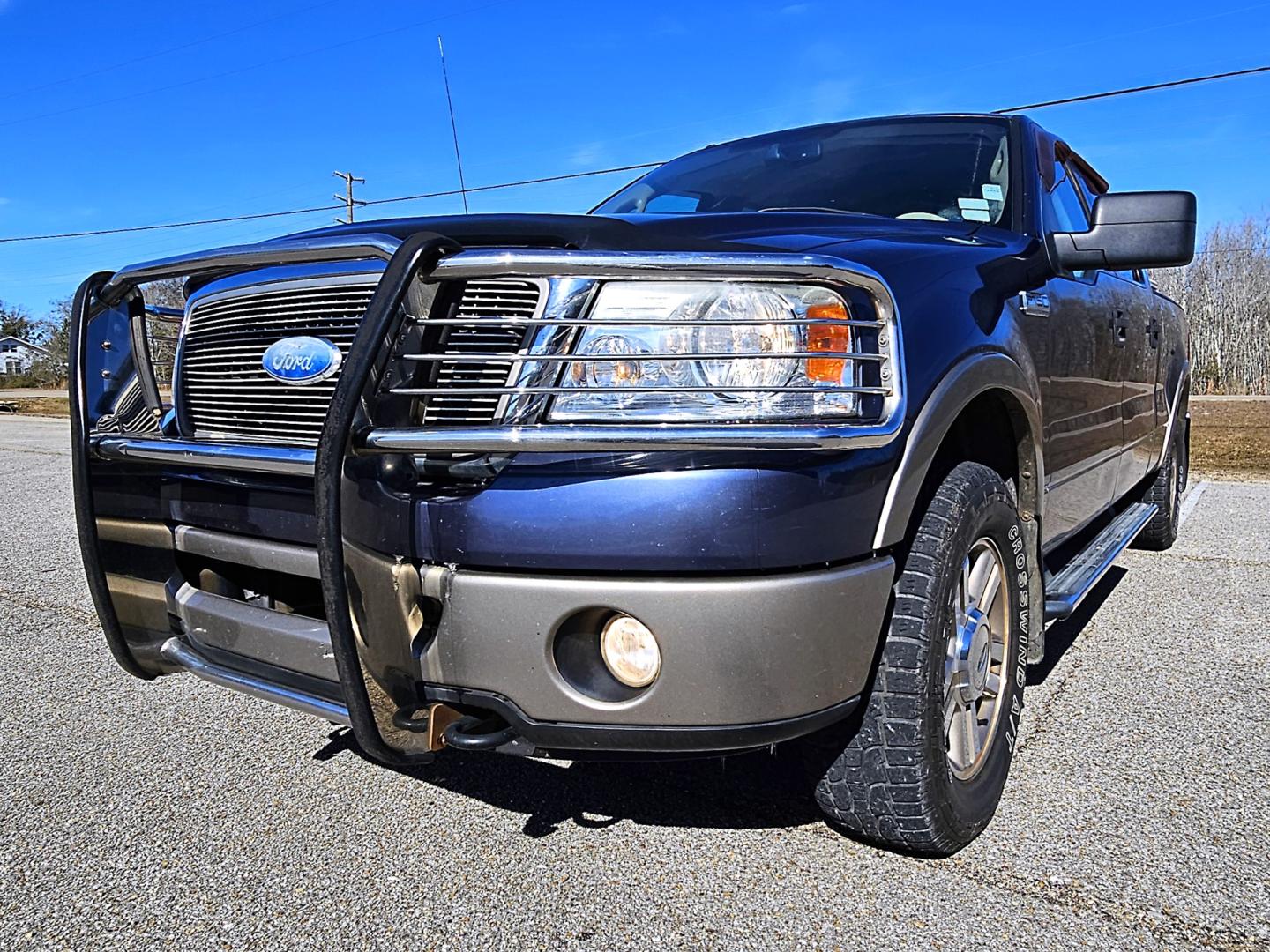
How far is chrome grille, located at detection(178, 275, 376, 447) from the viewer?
2.09 metres

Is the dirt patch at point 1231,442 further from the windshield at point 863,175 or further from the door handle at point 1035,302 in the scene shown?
the door handle at point 1035,302

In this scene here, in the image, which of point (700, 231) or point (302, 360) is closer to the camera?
point (302, 360)

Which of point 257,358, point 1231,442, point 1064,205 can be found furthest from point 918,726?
point 1231,442

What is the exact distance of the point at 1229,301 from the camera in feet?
186

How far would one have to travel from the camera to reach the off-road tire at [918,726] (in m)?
2.07

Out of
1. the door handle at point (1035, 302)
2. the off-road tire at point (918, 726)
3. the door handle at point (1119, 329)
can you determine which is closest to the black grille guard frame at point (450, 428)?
the off-road tire at point (918, 726)

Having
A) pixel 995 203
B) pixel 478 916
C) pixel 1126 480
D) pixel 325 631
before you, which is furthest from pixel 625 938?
pixel 1126 480

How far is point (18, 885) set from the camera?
2244mm

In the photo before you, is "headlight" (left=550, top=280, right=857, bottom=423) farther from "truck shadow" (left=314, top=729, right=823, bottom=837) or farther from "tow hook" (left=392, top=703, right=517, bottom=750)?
"truck shadow" (left=314, top=729, right=823, bottom=837)

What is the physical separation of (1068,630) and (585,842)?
263 cm

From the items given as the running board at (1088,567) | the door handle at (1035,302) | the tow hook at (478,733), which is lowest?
the running board at (1088,567)

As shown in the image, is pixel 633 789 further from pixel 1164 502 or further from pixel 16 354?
pixel 16 354

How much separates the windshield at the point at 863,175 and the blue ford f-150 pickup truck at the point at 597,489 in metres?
0.40

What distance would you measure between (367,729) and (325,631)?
0.29 metres
